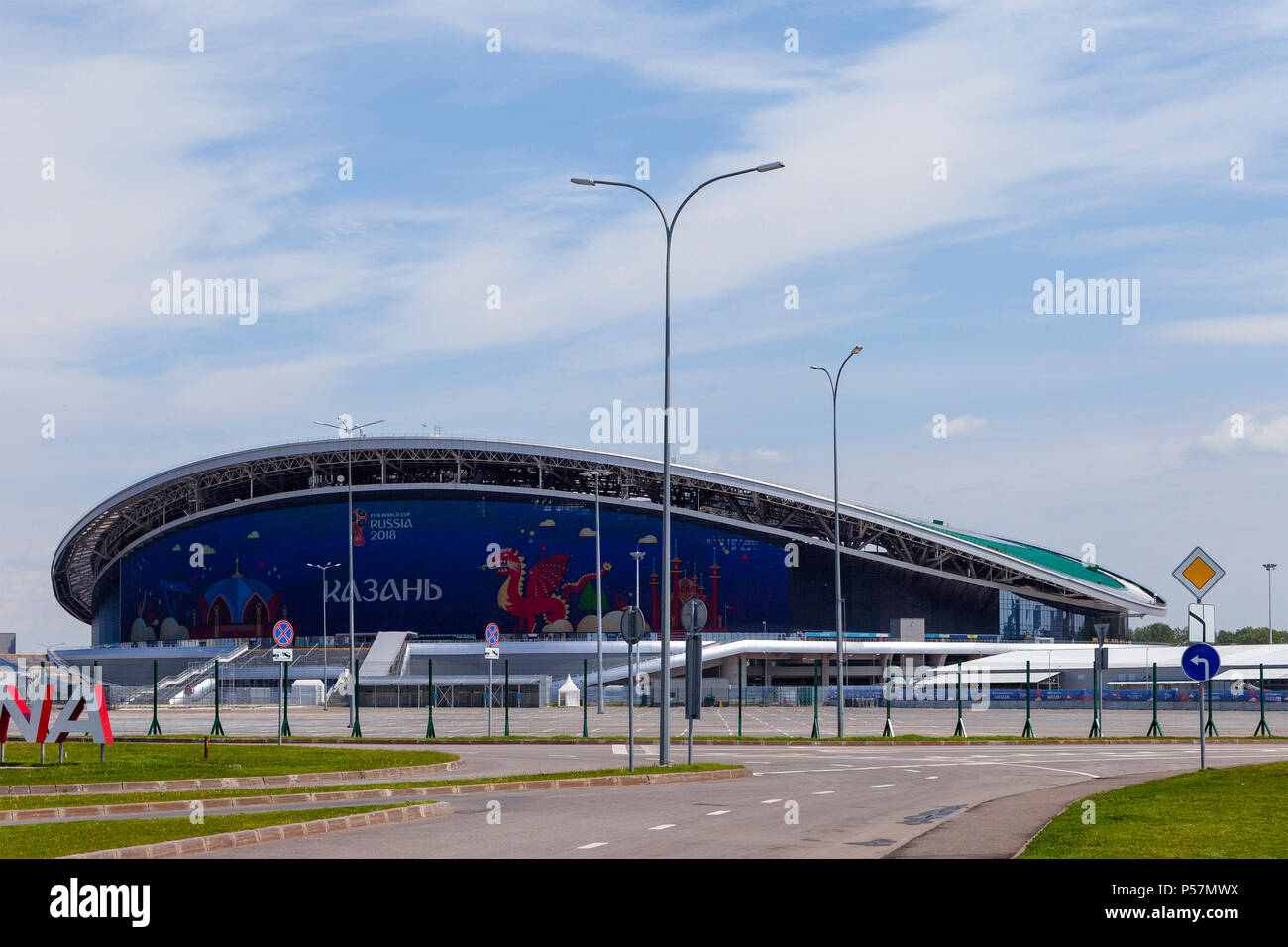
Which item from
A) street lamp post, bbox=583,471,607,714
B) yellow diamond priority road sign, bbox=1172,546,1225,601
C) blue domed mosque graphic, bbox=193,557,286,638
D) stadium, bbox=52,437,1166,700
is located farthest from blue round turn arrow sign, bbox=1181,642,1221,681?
blue domed mosque graphic, bbox=193,557,286,638

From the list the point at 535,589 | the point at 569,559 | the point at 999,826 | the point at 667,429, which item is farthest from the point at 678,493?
the point at 999,826

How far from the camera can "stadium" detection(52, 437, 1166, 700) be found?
340 ft

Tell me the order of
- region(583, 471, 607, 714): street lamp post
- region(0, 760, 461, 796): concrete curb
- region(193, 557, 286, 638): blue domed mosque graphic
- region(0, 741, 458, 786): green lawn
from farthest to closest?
1. region(193, 557, 286, 638): blue domed mosque graphic
2. region(583, 471, 607, 714): street lamp post
3. region(0, 741, 458, 786): green lawn
4. region(0, 760, 461, 796): concrete curb

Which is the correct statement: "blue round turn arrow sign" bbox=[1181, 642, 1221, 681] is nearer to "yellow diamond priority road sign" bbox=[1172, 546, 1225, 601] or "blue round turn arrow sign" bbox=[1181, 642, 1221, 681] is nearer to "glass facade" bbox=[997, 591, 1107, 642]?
"yellow diamond priority road sign" bbox=[1172, 546, 1225, 601]

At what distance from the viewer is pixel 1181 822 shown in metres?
15.5

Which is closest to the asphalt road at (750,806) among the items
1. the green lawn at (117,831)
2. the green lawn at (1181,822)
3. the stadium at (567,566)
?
the green lawn at (117,831)

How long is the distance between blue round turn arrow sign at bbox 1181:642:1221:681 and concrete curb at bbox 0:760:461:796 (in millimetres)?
12930

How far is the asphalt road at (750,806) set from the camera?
14.3 m

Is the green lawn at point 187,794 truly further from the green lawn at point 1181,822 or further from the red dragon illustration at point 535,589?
the red dragon illustration at point 535,589

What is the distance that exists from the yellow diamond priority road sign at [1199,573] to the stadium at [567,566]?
76478 mm
